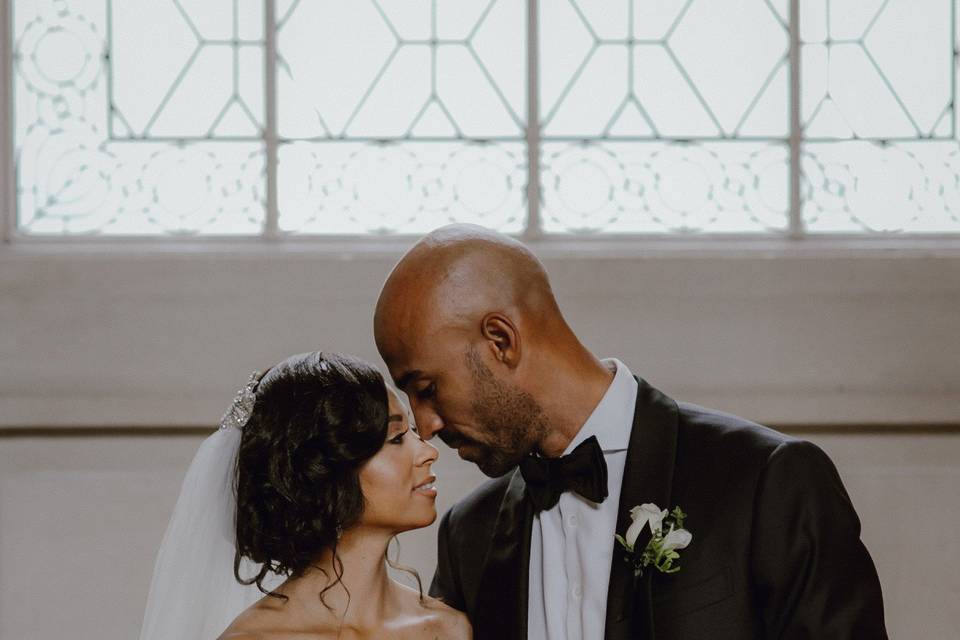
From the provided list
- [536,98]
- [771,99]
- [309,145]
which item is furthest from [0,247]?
[771,99]

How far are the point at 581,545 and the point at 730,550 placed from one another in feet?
1.17

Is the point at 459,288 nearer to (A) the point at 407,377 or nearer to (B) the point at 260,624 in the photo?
(A) the point at 407,377

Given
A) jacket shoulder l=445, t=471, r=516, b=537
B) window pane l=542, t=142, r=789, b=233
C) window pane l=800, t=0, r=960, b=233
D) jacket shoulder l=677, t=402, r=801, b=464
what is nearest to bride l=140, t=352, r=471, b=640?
jacket shoulder l=445, t=471, r=516, b=537

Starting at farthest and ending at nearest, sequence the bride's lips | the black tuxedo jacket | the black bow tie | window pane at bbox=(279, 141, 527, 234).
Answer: window pane at bbox=(279, 141, 527, 234)
the bride's lips
the black bow tie
the black tuxedo jacket

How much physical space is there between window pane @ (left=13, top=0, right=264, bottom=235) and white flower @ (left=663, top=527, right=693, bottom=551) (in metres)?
2.70

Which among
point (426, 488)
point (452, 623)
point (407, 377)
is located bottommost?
point (452, 623)

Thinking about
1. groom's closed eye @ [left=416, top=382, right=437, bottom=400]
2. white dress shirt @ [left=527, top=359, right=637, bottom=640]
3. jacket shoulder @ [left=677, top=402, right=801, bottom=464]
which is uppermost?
groom's closed eye @ [left=416, top=382, right=437, bottom=400]

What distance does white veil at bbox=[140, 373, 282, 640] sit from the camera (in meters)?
2.78

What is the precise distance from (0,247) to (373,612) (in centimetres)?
269

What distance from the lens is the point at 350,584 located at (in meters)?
2.67

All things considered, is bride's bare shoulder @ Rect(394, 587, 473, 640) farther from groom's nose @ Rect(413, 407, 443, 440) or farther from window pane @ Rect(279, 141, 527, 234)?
window pane @ Rect(279, 141, 527, 234)

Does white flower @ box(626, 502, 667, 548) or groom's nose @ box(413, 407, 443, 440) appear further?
groom's nose @ box(413, 407, 443, 440)

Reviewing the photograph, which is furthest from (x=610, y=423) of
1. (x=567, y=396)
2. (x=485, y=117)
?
(x=485, y=117)

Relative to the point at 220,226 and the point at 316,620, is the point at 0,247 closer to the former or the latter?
the point at 220,226
